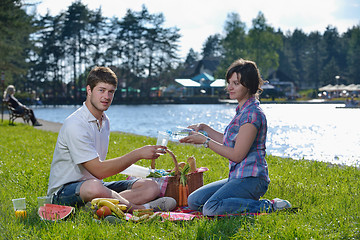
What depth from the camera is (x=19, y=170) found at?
24.5 ft

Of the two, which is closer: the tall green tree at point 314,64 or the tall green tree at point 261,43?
the tall green tree at point 261,43

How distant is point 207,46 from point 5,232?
126m

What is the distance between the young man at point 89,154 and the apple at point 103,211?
267 mm

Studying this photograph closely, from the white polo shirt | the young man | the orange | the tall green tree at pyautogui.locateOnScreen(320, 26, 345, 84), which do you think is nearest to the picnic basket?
the young man

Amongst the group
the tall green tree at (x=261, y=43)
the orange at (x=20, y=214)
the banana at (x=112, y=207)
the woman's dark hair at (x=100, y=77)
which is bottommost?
the orange at (x=20, y=214)

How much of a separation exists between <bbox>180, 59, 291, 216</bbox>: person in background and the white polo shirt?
0.94 meters

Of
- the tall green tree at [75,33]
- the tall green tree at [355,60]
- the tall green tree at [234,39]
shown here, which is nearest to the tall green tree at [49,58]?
the tall green tree at [75,33]

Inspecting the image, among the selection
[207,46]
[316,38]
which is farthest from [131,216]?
[207,46]

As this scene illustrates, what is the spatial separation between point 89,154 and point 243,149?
152 cm

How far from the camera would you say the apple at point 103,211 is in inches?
167

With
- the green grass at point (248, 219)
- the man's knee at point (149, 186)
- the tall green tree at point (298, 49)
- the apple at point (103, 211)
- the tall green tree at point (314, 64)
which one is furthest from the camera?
the tall green tree at point (298, 49)

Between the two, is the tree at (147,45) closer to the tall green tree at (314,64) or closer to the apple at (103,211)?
the tall green tree at (314,64)

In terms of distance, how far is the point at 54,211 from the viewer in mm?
4387

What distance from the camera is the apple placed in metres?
4.24
